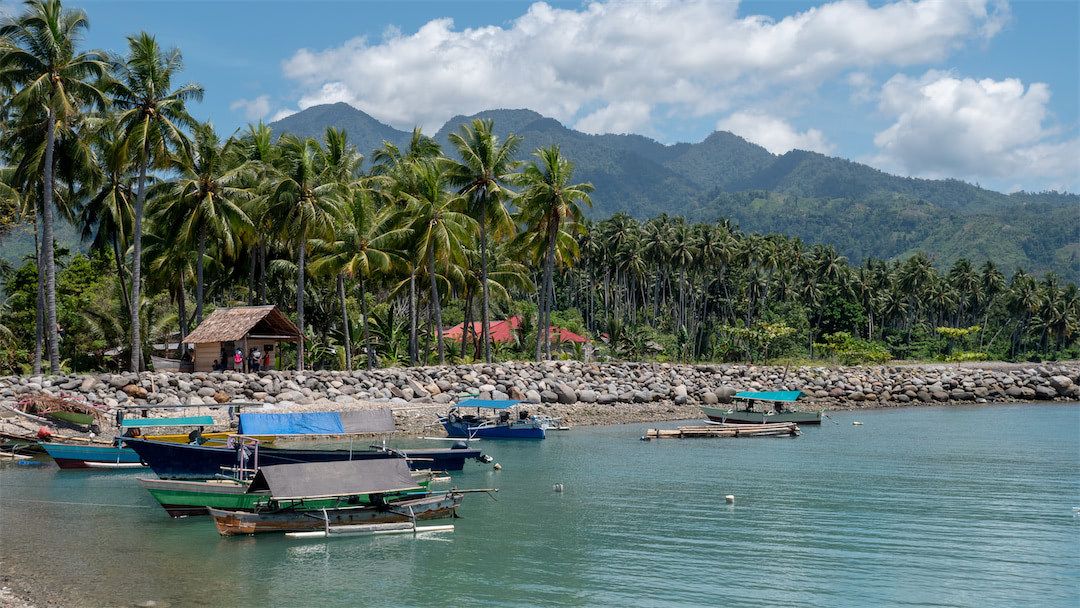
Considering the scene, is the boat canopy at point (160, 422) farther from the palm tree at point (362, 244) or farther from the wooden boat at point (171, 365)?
the palm tree at point (362, 244)

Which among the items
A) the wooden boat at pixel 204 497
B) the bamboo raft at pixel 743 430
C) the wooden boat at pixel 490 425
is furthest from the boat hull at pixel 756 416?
the wooden boat at pixel 204 497

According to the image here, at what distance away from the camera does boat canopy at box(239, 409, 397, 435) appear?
23.9 metres

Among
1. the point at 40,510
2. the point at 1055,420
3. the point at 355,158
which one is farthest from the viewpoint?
the point at 355,158

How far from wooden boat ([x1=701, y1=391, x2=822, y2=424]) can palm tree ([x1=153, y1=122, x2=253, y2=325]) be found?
27.7 metres

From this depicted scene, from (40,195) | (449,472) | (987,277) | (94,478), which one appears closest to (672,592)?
(449,472)

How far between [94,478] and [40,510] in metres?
5.86

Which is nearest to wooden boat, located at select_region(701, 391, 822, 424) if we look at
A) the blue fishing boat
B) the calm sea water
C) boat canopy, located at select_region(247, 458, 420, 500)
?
the calm sea water

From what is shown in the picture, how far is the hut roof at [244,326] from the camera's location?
41844mm

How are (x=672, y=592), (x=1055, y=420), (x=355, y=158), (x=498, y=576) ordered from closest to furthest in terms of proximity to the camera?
(x=672, y=592), (x=498, y=576), (x=1055, y=420), (x=355, y=158)

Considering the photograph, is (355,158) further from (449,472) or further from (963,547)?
(963,547)

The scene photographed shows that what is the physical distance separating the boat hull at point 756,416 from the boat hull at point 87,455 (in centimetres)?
2917

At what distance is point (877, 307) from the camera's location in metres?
104

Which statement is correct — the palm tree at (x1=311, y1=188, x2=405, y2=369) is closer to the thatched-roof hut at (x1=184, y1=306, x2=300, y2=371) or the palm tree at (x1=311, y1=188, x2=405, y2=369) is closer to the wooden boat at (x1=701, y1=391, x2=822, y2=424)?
the thatched-roof hut at (x1=184, y1=306, x2=300, y2=371)

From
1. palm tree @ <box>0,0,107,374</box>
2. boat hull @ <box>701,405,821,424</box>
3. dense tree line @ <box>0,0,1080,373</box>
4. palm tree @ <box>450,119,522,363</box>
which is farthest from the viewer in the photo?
palm tree @ <box>450,119,522,363</box>
